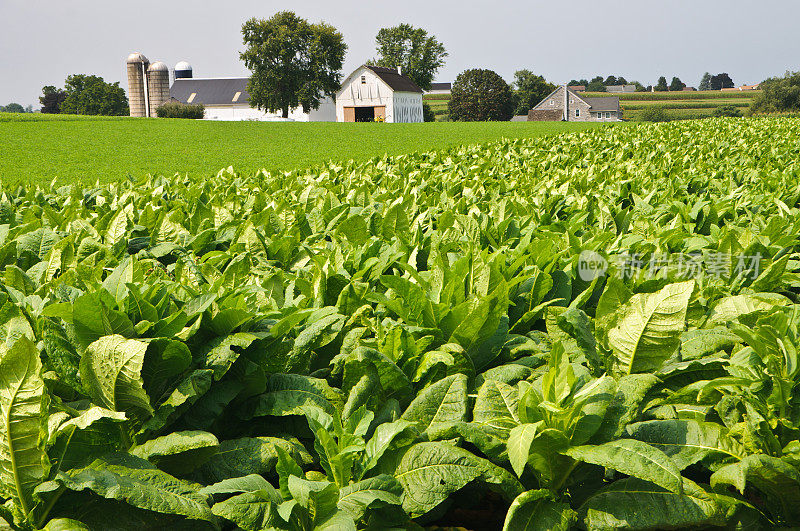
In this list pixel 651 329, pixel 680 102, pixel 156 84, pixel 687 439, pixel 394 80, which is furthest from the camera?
pixel 680 102

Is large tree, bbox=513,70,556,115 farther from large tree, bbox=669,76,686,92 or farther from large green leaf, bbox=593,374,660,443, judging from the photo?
large green leaf, bbox=593,374,660,443

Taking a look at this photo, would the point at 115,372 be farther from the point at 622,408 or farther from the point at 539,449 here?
the point at 622,408

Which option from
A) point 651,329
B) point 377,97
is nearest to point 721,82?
point 377,97

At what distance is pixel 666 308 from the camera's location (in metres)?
1.84

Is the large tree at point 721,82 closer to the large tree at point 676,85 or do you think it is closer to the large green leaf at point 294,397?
the large tree at point 676,85

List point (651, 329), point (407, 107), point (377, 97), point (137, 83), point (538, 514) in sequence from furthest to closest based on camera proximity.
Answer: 1. point (137, 83)
2. point (407, 107)
3. point (377, 97)
4. point (651, 329)
5. point (538, 514)

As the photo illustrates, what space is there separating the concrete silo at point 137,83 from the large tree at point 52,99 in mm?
20328

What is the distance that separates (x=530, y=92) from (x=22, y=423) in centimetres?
13920

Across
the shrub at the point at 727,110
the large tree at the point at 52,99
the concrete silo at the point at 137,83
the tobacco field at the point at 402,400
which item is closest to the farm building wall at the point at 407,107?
the shrub at the point at 727,110

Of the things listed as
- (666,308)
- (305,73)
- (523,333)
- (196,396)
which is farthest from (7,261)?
(305,73)

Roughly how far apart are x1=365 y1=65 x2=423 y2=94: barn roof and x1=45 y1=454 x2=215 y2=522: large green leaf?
90802 mm

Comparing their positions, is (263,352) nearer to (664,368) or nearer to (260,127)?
(664,368)

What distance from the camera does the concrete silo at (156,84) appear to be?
108m

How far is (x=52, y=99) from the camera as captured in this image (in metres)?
122
